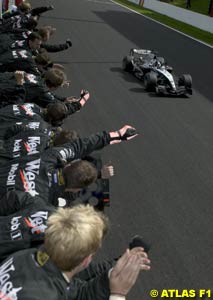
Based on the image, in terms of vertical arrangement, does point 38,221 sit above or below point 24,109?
above

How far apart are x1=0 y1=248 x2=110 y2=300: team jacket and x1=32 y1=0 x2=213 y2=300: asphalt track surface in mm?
1666

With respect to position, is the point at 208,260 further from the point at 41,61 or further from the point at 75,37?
the point at 75,37

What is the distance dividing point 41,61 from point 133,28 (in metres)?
15.4

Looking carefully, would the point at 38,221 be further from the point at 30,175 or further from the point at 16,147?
the point at 16,147

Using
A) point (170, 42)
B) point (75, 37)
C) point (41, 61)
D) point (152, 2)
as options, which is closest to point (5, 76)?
point (41, 61)

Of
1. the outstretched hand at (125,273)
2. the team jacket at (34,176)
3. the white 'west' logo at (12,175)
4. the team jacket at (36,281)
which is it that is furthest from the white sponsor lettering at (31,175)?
the outstretched hand at (125,273)

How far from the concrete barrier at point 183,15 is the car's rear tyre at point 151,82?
55.4ft

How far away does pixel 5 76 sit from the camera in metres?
7.38

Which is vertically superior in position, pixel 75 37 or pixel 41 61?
pixel 41 61

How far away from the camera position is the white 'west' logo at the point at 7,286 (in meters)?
2.58

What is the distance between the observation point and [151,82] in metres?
11.0

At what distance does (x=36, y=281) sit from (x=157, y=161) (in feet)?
16.5

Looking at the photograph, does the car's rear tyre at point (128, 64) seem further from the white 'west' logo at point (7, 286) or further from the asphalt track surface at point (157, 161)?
the white 'west' logo at point (7, 286)

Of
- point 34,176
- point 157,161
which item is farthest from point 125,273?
point 157,161
